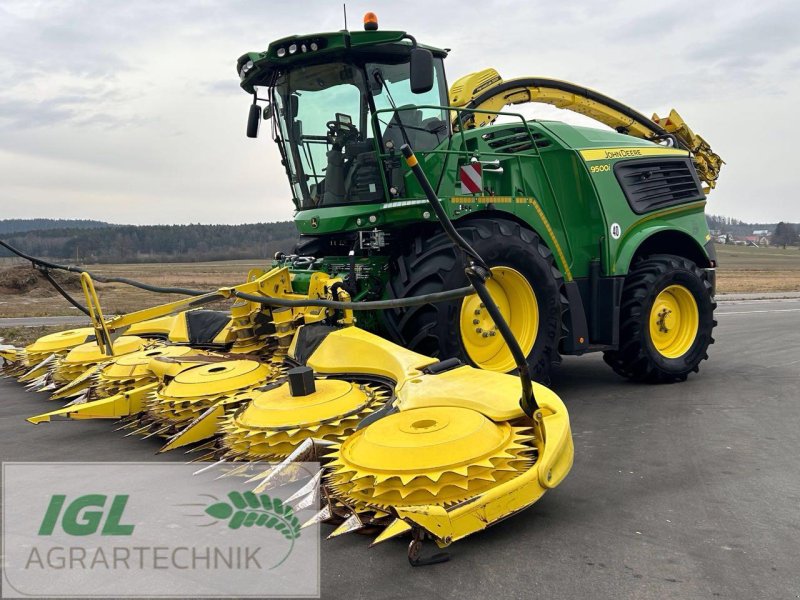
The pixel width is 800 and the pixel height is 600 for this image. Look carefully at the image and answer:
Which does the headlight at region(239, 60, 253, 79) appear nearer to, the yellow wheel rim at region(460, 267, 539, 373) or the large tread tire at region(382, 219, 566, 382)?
the large tread tire at region(382, 219, 566, 382)

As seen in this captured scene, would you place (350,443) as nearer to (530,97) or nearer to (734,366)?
(734,366)

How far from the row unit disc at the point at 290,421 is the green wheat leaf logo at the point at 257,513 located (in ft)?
0.70

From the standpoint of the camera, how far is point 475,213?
5.37 metres

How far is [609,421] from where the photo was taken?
191 inches

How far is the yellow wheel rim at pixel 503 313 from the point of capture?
16.0ft

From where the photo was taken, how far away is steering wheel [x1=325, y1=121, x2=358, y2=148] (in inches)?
215

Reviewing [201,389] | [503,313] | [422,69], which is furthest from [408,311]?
[422,69]

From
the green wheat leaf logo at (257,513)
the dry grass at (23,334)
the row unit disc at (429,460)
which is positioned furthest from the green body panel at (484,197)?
the dry grass at (23,334)

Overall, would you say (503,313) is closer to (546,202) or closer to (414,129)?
(546,202)

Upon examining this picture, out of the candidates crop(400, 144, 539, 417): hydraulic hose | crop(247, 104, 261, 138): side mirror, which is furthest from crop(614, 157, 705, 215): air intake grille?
crop(400, 144, 539, 417): hydraulic hose

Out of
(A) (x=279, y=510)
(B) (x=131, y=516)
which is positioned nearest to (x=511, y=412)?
(A) (x=279, y=510)

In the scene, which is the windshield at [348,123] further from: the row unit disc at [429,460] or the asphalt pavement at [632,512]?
the row unit disc at [429,460]

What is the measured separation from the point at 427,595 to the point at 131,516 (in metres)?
1.56

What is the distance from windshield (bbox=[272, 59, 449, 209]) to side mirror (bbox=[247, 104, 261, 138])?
218mm
